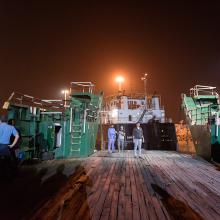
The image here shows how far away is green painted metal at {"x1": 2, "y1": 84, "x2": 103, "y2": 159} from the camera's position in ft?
36.6

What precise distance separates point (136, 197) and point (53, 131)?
25.0ft

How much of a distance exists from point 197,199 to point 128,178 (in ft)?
9.23

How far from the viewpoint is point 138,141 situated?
15.3 metres

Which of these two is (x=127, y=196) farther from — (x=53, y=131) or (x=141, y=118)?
(x=141, y=118)

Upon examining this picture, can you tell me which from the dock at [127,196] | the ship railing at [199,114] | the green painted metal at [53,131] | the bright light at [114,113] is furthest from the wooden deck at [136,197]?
the bright light at [114,113]

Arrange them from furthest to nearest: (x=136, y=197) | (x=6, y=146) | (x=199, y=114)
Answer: (x=199, y=114)
(x=6, y=146)
(x=136, y=197)

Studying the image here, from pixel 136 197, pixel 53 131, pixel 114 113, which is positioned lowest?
pixel 136 197

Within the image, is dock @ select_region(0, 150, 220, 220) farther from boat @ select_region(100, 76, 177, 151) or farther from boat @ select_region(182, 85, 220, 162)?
boat @ select_region(100, 76, 177, 151)

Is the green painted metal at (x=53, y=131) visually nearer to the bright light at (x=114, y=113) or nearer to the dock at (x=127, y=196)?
the dock at (x=127, y=196)

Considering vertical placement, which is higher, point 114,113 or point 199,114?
point 114,113

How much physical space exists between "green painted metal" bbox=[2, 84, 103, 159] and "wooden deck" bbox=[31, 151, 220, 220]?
3.33 m

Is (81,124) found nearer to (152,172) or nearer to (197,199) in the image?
(152,172)

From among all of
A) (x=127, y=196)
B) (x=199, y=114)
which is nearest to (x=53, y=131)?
(x=127, y=196)

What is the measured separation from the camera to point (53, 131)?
13.2 m
